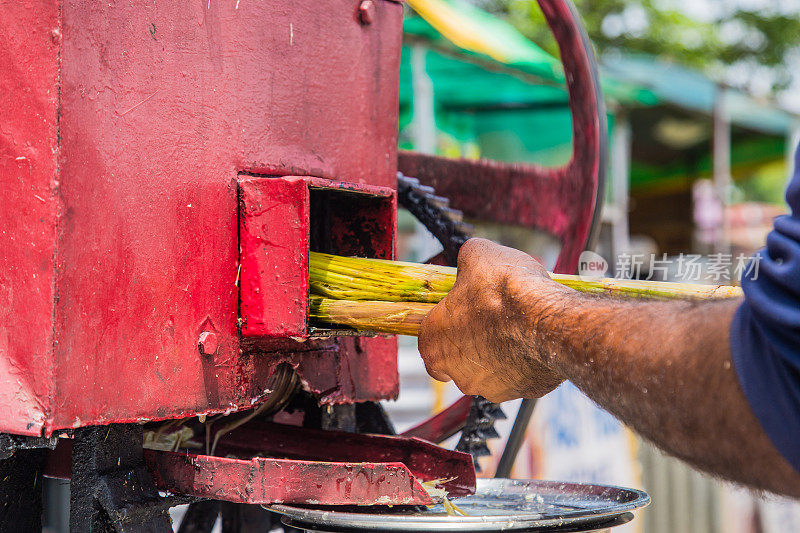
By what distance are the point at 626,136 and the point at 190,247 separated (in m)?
9.72

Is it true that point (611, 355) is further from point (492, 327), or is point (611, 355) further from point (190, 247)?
point (190, 247)

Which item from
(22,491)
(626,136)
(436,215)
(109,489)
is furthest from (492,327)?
(626,136)

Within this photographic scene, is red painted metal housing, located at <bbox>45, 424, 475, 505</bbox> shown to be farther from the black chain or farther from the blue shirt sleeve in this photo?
the blue shirt sleeve

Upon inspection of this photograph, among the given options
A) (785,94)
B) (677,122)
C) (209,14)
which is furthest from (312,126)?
(785,94)

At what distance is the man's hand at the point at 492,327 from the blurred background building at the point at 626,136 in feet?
1.19

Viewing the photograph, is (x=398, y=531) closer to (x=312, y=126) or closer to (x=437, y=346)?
(x=437, y=346)

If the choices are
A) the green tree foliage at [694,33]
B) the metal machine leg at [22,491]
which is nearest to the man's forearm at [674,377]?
the metal machine leg at [22,491]

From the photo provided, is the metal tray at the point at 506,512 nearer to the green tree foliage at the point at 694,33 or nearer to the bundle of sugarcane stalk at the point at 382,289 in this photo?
the bundle of sugarcane stalk at the point at 382,289

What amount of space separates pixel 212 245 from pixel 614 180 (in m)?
8.86

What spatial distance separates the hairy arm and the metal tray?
0.21 m

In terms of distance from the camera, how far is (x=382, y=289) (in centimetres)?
160

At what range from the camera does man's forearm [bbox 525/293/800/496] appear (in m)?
0.92

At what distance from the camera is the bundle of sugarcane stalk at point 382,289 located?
1.43 metres

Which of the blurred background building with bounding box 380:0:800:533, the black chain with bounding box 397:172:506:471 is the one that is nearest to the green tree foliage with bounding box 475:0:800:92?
the blurred background building with bounding box 380:0:800:533
